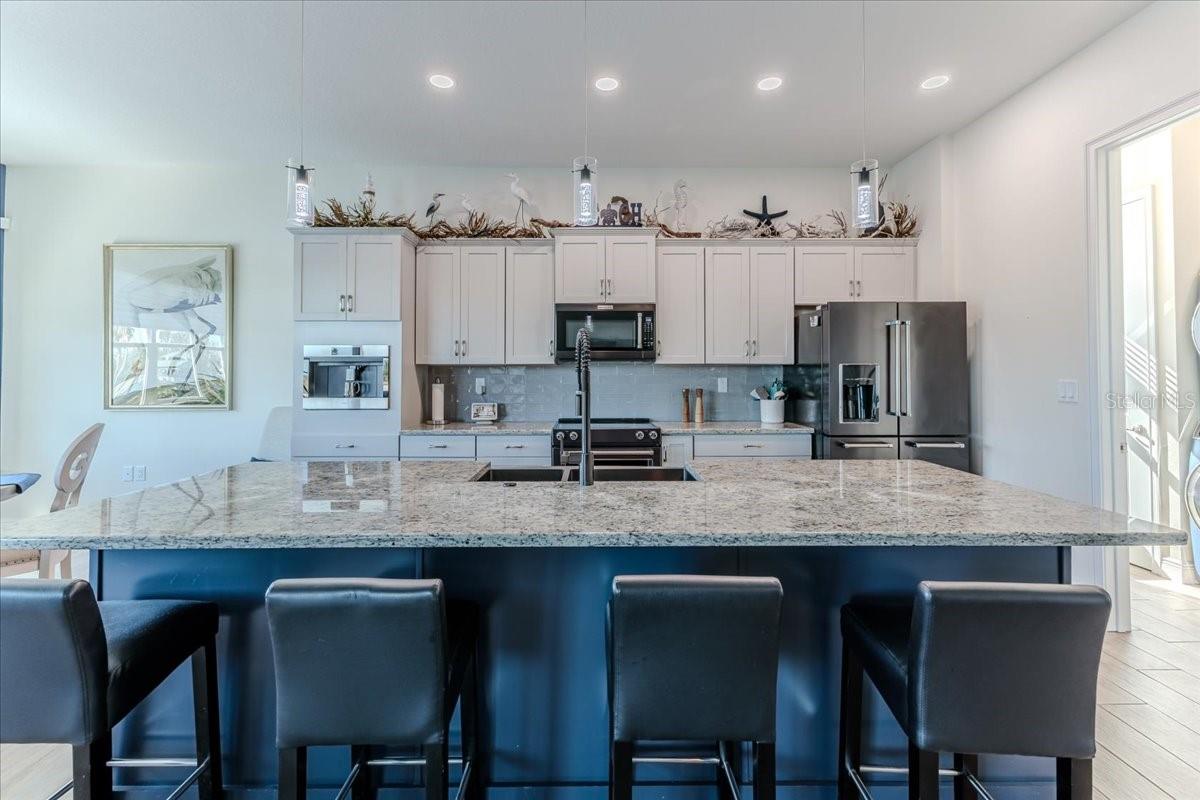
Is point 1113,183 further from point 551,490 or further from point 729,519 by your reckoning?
point 551,490

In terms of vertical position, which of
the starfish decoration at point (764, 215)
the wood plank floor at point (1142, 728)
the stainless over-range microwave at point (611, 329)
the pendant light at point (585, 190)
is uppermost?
the starfish decoration at point (764, 215)

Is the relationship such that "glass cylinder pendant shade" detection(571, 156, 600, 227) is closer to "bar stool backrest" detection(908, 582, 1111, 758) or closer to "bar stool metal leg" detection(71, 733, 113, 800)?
"bar stool backrest" detection(908, 582, 1111, 758)

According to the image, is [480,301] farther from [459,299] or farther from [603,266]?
[603,266]

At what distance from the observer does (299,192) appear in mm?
2191

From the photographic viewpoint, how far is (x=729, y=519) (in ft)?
4.40

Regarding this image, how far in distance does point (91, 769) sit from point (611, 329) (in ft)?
10.9

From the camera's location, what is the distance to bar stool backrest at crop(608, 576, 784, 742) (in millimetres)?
1124

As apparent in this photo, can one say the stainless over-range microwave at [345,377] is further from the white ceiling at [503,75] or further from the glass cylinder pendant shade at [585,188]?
the glass cylinder pendant shade at [585,188]

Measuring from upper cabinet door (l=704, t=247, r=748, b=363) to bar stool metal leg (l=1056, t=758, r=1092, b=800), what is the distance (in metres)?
3.17

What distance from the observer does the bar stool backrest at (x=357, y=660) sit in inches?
43.8

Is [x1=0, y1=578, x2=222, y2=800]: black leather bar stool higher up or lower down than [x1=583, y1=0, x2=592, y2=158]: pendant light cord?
lower down

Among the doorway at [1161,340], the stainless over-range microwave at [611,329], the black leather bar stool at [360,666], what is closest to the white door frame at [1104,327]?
the doorway at [1161,340]

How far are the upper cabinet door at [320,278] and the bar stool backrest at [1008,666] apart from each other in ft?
12.4

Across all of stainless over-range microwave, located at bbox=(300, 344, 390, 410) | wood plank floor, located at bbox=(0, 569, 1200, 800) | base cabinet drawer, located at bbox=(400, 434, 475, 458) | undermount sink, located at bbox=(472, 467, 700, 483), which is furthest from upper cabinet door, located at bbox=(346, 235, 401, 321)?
wood plank floor, located at bbox=(0, 569, 1200, 800)
